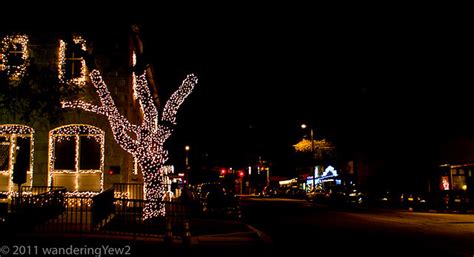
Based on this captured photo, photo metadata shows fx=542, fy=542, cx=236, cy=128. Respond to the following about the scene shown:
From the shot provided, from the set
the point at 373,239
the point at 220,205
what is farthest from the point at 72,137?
the point at 373,239

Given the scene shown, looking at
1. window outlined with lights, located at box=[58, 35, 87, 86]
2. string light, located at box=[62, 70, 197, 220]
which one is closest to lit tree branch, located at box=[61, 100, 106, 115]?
window outlined with lights, located at box=[58, 35, 87, 86]

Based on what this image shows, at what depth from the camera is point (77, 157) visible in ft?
79.3

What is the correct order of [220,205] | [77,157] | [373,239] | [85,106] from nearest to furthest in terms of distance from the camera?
[373,239]
[85,106]
[77,157]
[220,205]

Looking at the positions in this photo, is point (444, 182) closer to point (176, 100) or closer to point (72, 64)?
point (176, 100)

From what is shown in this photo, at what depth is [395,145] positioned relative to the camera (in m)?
46.3

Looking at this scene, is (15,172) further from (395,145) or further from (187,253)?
(395,145)

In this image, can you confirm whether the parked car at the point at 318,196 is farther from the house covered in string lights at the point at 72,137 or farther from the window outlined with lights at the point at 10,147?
the window outlined with lights at the point at 10,147

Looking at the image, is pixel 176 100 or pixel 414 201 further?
pixel 414 201

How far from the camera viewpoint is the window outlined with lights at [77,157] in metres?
24.0

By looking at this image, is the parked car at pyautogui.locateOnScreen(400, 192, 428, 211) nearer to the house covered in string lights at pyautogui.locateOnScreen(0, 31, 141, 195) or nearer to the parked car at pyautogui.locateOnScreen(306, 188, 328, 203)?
the parked car at pyautogui.locateOnScreen(306, 188, 328, 203)

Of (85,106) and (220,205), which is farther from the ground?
(85,106)

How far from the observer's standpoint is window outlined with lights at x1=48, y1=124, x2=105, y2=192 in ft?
78.6

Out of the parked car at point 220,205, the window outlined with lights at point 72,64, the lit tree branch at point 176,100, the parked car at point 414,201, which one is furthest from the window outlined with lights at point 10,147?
the parked car at point 414,201

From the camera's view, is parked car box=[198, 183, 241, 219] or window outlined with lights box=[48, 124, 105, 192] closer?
window outlined with lights box=[48, 124, 105, 192]
